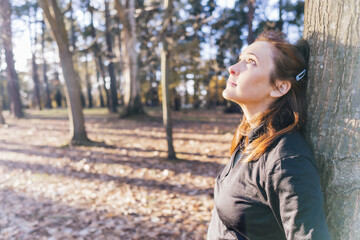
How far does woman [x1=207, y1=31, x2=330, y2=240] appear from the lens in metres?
1.04

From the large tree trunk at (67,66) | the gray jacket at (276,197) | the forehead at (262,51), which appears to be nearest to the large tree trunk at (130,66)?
the large tree trunk at (67,66)

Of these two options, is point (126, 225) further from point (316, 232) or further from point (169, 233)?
point (316, 232)

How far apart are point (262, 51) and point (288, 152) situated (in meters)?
0.63

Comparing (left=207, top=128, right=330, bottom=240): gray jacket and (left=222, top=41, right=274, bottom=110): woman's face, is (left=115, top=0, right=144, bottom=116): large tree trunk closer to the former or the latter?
(left=222, top=41, right=274, bottom=110): woman's face

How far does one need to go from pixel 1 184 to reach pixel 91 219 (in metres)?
2.98

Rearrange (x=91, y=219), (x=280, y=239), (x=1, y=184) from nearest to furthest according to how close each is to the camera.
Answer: (x=280, y=239), (x=91, y=219), (x=1, y=184)

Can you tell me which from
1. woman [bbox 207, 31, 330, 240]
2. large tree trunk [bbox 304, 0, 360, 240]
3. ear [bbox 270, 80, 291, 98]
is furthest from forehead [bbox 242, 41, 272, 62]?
large tree trunk [bbox 304, 0, 360, 240]

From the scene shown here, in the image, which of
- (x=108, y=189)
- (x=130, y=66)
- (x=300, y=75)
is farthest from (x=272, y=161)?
(x=130, y=66)

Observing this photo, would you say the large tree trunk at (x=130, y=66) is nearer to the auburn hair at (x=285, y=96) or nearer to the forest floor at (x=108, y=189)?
the forest floor at (x=108, y=189)

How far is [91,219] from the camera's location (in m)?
3.99

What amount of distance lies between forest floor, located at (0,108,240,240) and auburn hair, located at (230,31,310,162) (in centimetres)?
276

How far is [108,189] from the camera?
5145mm

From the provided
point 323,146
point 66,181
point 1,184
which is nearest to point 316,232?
point 323,146

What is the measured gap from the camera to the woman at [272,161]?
1042 millimetres
